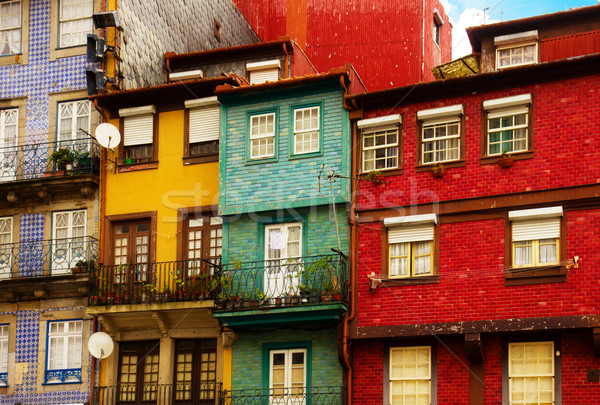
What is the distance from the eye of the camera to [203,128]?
30.1m

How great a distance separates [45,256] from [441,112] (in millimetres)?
12036

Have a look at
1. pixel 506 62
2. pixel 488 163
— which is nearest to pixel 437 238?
pixel 488 163

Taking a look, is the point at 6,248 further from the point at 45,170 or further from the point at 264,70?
the point at 264,70

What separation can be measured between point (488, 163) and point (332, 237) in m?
4.34

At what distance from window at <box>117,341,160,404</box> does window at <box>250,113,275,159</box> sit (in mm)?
5828

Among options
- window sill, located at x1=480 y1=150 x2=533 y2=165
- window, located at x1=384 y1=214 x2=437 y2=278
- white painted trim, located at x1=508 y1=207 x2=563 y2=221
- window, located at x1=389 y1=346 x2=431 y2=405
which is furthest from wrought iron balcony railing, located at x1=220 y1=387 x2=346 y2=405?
window sill, located at x1=480 y1=150 x2=533 y2=165

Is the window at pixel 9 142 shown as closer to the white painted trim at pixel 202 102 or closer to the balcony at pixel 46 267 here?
the balcony at pixel 46 267

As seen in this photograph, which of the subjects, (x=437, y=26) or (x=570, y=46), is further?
(x=437, y=26)

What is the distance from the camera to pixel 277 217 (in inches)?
1104

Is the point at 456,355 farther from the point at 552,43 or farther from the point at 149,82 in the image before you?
the point at 149,82

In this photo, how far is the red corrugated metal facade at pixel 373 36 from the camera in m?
37.5

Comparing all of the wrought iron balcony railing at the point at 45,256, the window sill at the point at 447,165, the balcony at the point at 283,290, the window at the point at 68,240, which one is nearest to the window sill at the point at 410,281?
the balcony at the point at 283,290

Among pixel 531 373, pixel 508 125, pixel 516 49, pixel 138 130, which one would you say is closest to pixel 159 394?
pixel 138 130

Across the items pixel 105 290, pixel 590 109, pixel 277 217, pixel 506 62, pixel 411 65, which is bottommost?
pixel 105 290
